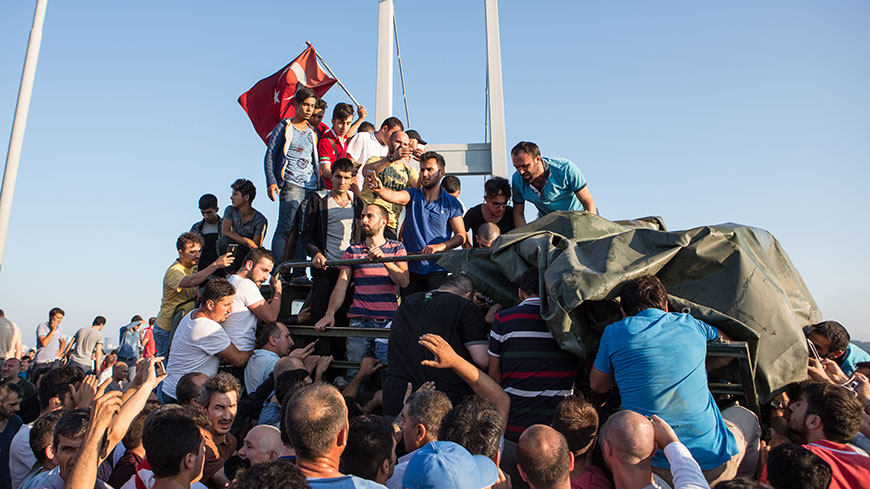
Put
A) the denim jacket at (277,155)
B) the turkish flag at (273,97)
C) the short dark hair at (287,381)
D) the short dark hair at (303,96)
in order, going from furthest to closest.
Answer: the turkish flag at (273,97), the short dark hair at (303,96), the denim jacket at (277,155), the short dark hair at (287,381)

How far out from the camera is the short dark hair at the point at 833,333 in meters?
4.58

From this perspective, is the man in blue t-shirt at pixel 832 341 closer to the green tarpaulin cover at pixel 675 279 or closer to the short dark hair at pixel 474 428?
the green tarpaulin cover at pixel 675 279

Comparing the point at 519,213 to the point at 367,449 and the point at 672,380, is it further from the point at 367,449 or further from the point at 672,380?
the point at 367,449

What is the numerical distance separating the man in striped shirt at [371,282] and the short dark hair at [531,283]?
5.25 ft

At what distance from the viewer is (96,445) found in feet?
9.96

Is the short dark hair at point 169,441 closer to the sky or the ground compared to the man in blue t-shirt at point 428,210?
closer to the ground

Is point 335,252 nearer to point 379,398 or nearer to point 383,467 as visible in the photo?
point 379,398

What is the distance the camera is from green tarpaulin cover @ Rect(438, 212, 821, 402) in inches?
157

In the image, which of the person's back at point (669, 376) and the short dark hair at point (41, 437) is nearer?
the person's back at point (669, 376)

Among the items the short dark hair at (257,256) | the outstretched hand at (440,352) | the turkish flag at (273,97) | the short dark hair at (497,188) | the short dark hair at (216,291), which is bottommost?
the outstretched hand at (440,352)

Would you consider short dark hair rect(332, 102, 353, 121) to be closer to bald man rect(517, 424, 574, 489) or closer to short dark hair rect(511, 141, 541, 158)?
short dark hair rect(511, 141, 541, 158)

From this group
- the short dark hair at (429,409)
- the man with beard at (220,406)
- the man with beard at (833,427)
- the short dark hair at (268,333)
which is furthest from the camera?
the short dark hair at (268,333)

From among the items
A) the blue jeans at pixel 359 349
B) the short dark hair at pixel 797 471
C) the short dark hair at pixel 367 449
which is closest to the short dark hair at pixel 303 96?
the blue jeans at pixel 359 349

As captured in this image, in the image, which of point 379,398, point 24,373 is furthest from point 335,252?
point 24,373
